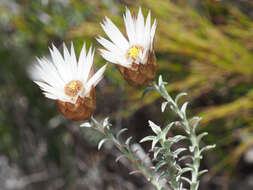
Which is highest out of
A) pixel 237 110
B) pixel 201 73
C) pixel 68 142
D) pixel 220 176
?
pixel 201 73

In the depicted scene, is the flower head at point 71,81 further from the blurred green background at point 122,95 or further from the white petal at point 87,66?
the blurred green background at point 122,95

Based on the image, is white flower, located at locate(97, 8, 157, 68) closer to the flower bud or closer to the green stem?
the flower bud

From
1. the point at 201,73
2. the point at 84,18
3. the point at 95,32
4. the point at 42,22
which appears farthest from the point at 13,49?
the point at 201,73

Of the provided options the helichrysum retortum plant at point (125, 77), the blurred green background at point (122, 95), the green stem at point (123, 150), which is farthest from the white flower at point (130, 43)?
the blurred green background at point (122, 95)

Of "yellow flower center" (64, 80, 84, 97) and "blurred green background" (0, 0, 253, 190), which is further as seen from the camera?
"blurred green background" (0, 0, 253, 190)

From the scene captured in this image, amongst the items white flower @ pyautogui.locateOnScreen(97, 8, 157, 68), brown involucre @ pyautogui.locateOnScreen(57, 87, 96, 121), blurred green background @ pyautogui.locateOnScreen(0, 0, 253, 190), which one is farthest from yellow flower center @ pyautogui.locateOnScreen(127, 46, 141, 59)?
blurred green background @ pyautogui.locateOnScreen(0, 0, 253, 190)

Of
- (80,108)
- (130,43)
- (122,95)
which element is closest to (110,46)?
(130,43)

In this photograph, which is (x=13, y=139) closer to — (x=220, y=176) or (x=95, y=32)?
(x=95, y=32)
